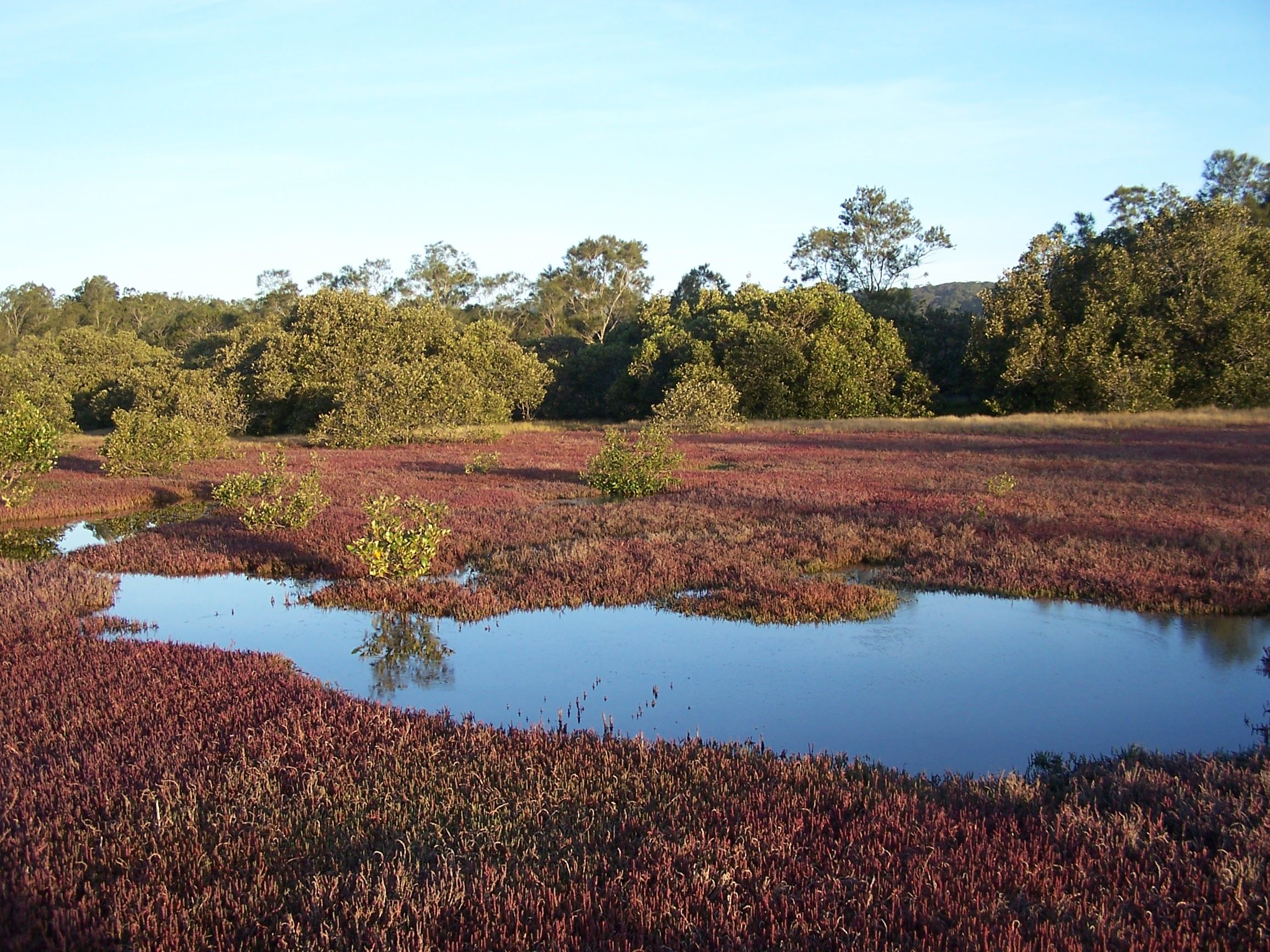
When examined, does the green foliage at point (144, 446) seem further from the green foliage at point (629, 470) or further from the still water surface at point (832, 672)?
the still water surface at point (832, 672)

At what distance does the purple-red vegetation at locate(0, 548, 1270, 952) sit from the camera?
4.17 m

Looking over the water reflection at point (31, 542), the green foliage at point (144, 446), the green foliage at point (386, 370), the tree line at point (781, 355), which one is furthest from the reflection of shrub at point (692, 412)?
the water reflection at point (31, 542)

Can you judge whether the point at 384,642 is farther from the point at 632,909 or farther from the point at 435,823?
the point at 632,909

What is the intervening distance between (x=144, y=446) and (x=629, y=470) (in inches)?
560

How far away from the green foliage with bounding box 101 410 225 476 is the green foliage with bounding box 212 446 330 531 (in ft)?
27.7

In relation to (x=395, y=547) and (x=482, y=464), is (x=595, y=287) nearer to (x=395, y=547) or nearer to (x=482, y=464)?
(x=482, y=464)

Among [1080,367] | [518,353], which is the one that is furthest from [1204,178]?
[518,353]

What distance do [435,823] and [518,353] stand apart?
1893 inches

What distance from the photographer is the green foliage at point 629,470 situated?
2191 cm

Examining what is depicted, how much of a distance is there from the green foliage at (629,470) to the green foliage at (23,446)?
1121cm

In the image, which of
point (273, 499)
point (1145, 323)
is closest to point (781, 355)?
point (1145, 323)

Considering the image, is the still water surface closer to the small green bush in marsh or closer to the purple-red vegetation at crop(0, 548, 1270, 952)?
the purple-red vegetation at crop(0, 548, 1270, 952)

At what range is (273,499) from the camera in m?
18.7

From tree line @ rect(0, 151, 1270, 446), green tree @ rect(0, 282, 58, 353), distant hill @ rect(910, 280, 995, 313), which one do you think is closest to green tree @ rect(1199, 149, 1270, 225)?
tree line @ rect(0, 151, 1270, 446)
